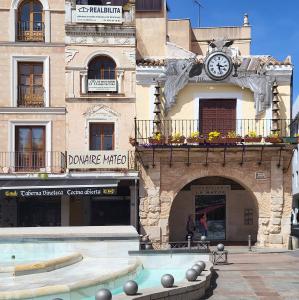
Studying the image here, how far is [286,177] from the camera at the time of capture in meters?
26.2

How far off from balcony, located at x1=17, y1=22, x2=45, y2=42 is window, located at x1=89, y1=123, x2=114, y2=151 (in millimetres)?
4699

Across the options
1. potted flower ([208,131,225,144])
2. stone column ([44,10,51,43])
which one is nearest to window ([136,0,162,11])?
stone column ([44,10,51,43])

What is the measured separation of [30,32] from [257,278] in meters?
16.2

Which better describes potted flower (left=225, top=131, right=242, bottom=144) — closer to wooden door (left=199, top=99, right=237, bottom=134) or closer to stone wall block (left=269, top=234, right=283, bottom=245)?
wooden door (left=199, top=99, right=237, bottom=134)

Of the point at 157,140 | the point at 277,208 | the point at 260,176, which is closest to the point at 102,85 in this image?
the point at 157,140

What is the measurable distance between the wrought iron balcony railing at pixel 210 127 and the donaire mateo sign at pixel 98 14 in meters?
4.78

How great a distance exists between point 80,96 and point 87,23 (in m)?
3.29

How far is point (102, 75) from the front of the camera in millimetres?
27141

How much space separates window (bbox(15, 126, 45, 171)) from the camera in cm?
2650

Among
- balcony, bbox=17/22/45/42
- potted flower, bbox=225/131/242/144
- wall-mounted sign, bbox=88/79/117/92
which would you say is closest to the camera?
potted flower, bbox=225/131/242/144

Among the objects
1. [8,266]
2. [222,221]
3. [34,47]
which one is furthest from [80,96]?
[8,266]

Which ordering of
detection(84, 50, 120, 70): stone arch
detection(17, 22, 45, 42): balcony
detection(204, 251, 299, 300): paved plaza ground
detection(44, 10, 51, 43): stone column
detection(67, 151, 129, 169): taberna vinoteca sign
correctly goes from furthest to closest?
detection(17, 22, 45, 42): balcony → detection(44, 10, 51, 43): stone column → detection(84, 50, 120, 70): stone arch → detection(67, 151, 129, 169): taberna vinoteca sign → detection(204, 251, 299, 300): paved plaza ground

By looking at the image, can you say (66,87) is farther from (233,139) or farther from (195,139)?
(233,139)

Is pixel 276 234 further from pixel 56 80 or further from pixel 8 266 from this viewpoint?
pixel 8 266
